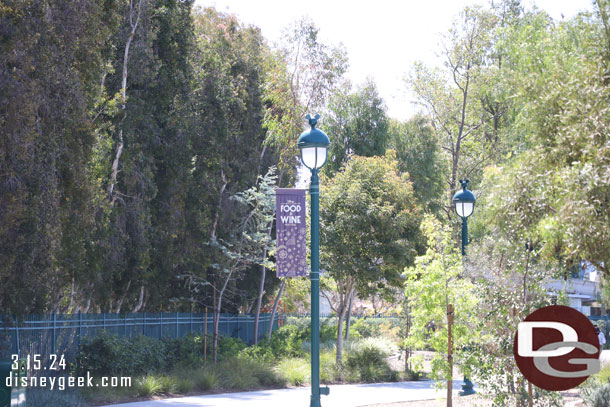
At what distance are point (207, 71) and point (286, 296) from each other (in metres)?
16.5

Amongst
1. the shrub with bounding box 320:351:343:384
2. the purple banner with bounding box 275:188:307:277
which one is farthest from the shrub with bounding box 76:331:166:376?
the purple banner with bounding box 275:188:307:277

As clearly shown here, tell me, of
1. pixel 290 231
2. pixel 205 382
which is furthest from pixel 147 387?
pixel 290 231

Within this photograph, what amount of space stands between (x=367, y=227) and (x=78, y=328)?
355 inches

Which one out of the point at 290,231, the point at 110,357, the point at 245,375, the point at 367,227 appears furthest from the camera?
the point at 367,227

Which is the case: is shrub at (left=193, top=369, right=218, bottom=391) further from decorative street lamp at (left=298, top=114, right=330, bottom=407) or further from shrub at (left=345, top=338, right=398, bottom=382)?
decorative street lamp at (left=298, top=114, right=330, bottom=407)

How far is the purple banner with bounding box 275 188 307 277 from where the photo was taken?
13.8 metres

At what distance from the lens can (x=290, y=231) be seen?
14305 mm

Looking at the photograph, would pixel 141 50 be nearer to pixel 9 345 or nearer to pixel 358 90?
pixel 9 345

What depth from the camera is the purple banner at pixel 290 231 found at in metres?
13.8

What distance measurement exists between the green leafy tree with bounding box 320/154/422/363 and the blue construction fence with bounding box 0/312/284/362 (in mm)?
6377

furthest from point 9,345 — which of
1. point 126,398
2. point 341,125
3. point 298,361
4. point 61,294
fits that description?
point 341,125

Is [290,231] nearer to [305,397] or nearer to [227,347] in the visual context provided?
[305,397]

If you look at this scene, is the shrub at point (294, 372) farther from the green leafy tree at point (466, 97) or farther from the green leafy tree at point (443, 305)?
the green leafy tree at point (466, 97)

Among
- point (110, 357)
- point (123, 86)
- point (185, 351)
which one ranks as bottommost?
point (185, 351)
